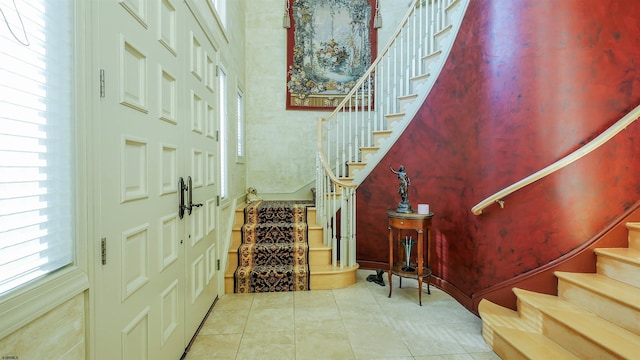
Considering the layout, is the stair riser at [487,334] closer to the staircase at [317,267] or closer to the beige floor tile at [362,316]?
the beige floor tile at [362,316]

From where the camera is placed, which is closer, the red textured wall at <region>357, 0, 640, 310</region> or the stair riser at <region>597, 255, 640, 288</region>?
the stair riser at <region>597, 255, 640, 288</region>

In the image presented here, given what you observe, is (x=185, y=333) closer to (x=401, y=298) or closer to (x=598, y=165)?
(x=401, y=298)

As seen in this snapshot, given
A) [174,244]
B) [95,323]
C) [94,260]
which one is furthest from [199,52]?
[95,323]

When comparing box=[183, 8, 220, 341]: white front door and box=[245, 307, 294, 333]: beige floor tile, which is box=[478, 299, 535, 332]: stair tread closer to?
box=[245, 307, 294, 333]: beige floor tile

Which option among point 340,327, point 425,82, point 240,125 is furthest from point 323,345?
point 240,125

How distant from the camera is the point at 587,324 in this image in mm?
1750

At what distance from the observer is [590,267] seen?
2.09 meters

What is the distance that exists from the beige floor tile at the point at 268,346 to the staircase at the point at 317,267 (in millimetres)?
875

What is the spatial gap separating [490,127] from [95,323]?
2.82 meters

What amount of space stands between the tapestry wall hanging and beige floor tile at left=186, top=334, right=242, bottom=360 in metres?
3.62

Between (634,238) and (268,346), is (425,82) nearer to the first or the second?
(634,238)

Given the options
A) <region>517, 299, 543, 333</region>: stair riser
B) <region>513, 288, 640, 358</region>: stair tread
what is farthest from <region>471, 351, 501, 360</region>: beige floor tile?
<region>513, 288, 640, 358</region>: stair tread

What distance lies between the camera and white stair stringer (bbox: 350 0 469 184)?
9.79 feet

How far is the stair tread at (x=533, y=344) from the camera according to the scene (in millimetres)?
1759
